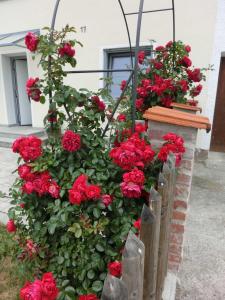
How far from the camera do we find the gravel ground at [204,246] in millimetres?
1792

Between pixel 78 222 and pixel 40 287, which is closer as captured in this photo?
pixel 40 287

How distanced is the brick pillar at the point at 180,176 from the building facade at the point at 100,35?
328 cm

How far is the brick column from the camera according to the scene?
5.38ft

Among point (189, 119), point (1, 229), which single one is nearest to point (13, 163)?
point (1, 229)

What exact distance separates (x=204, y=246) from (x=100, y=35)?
4.69 meters

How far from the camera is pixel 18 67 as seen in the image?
700 centimetres

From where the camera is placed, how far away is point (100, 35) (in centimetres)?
529

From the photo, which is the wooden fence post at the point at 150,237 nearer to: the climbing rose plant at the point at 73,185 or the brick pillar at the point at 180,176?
the climbing rose plant at the point at 73,185

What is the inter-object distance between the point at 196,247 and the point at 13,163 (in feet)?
12.2

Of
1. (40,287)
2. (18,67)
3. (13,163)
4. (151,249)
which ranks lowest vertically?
(13,163)

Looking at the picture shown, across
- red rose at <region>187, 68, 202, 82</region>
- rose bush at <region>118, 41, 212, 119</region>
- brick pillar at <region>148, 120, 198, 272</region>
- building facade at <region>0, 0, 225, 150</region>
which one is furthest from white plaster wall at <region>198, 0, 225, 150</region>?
brick pillar at <region>148, 120, 198, 272</region>

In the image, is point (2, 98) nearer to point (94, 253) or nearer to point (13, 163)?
point (13, 163)

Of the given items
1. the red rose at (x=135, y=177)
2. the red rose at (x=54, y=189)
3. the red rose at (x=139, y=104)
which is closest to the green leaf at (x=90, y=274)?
the red rose at (x=54, y=189)

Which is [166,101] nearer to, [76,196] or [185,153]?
[185,153]
